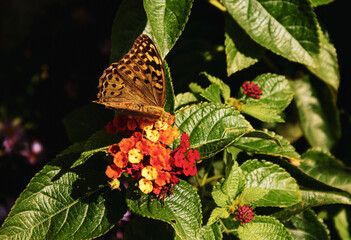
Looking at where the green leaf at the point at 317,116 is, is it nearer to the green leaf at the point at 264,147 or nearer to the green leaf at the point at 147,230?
the green leaf at the point at 264,147

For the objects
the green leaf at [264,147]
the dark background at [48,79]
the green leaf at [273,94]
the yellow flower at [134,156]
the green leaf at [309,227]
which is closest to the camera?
the yellow flower at [134,156]

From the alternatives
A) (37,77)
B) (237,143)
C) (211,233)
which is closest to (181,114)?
(237,143)

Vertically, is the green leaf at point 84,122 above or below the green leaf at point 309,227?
above

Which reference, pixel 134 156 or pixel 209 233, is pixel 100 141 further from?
pixel 209 233

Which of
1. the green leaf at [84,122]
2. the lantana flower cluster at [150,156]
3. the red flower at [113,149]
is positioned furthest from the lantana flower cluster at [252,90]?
the green leaf at [84,122]

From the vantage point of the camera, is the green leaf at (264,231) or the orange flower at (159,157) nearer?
the orange flower at (159,157)

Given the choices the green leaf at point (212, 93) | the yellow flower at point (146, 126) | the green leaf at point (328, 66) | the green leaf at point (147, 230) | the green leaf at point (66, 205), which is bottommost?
the green leaf at point (147, 230)

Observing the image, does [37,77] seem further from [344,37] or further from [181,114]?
[344,37]
